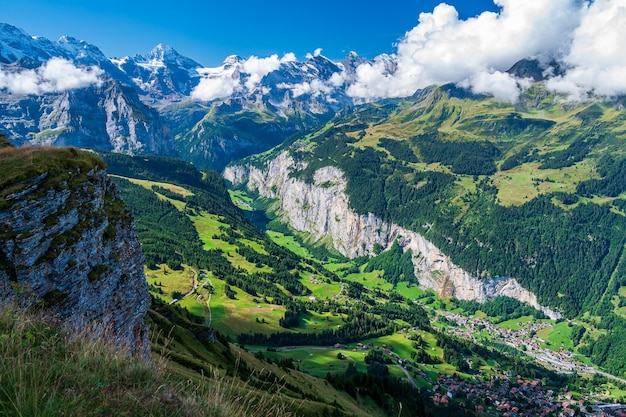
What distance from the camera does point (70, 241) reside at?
28.2 metres

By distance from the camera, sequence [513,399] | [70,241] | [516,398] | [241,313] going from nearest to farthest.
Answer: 1. [70,241]
2. [513,399]
3. [516,398]
4. [241,313]

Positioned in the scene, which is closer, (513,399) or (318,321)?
(513,399)

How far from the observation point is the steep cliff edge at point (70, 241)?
79.7 ft

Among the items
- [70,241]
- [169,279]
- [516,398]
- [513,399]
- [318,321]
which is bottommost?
[513,399]

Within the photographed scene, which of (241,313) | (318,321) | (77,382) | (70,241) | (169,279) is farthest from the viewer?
(318,321)

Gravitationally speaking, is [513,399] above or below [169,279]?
below

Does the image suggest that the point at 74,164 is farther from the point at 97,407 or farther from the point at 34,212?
the point at 97,407

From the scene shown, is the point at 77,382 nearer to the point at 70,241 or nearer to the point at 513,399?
the point at 70,241

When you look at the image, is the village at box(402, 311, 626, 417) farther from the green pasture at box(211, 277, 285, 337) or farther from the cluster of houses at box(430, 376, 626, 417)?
the green pasture at box(211, 277, 285, 337)

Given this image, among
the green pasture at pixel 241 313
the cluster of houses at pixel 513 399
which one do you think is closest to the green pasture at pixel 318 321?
the green pasture at pixel 241 313

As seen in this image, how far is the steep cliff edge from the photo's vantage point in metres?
24.3

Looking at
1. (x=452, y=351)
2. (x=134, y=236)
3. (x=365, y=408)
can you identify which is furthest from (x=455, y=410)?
(x=134, y=236)

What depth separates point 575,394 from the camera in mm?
165500

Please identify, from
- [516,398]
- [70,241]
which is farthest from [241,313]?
[70,241]
